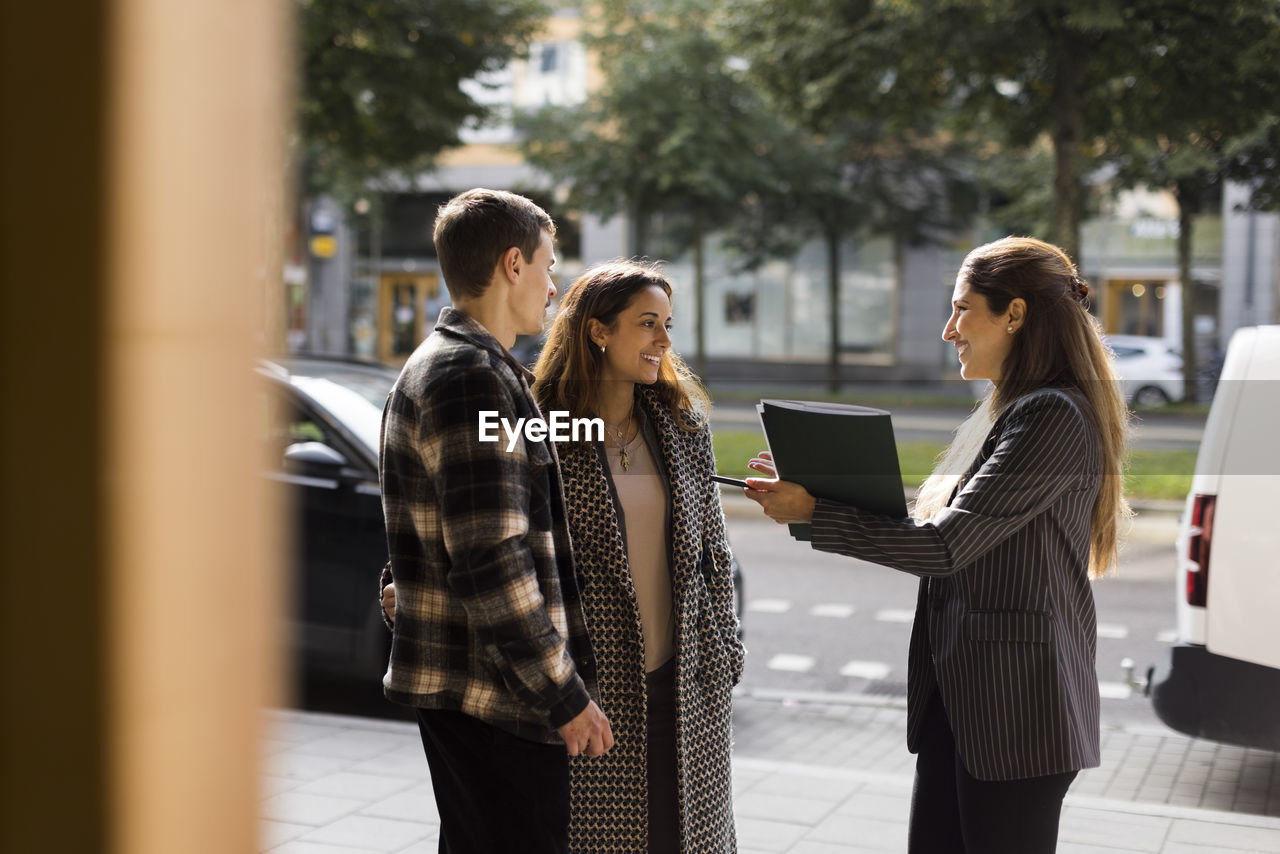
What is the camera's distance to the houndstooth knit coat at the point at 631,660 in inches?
110

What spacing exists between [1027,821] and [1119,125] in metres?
13.2

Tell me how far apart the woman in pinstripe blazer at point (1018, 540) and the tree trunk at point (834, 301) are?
2424 centimetres

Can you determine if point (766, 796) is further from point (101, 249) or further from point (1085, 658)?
point (101, 249)

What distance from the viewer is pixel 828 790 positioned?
483 centimetres

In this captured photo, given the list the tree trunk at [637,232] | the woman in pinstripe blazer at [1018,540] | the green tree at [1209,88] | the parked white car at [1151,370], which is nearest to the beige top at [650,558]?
the woman in pinstripe blazer at [1018,540]

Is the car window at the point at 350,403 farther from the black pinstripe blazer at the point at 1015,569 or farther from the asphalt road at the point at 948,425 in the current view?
the asphalt road at the point at 948,425

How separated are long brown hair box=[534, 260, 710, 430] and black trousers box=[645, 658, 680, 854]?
59 cm

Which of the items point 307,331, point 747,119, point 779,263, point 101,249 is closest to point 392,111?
point 747,119

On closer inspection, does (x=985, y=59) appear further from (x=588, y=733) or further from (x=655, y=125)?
(x=588, y=733)

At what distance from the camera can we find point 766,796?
188 inches

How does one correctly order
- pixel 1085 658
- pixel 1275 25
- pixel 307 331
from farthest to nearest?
pixel 307 331 → pixel 1275 25 → pixel 1085 658

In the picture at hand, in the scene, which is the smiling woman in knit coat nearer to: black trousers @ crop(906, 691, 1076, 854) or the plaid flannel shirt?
the plaid flannel shirt

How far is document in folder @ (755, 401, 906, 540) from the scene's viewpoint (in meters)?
2.58
